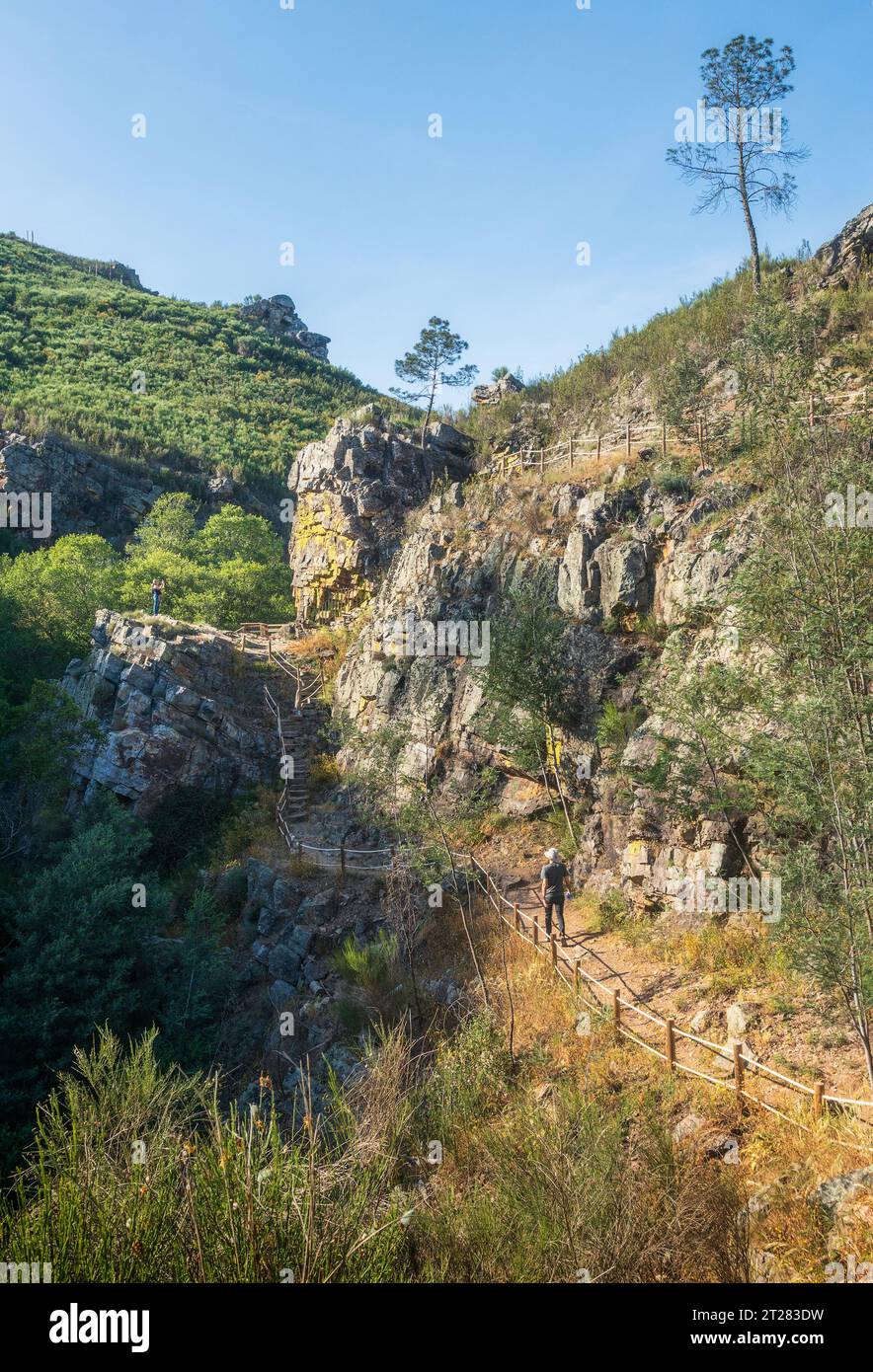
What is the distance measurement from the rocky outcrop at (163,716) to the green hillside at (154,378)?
124 ft

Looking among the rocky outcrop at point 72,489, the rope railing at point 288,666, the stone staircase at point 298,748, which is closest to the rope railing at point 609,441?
the rope railing at point 288,666

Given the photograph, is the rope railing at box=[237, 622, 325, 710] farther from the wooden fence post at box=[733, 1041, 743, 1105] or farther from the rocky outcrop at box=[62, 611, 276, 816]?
the wooden fence post at box=[733, 1041, 743, 1105]

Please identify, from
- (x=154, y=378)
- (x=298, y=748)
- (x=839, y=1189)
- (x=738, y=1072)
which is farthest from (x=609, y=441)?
(x=154, y=378)

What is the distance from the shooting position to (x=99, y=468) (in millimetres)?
54469

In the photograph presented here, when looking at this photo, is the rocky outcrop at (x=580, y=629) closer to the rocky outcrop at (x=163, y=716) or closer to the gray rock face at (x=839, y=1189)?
the rocky outcrop at (x=163, y=716)

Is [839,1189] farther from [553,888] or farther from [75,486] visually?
[75,486]

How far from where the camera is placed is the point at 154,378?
240ft

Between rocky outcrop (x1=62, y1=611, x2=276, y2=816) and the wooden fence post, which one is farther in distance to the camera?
rocky outcrop (x1=62, y1=611, x2=276, y2=816)

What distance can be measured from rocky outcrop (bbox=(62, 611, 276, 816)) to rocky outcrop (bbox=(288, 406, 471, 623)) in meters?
7.07

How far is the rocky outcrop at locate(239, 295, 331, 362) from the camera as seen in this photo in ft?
324

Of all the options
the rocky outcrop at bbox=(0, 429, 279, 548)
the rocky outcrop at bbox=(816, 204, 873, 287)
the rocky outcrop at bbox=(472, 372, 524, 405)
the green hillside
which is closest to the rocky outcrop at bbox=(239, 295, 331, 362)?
the green hillside

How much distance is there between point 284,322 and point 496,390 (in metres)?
73.1

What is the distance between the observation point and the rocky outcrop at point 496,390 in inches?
1676
